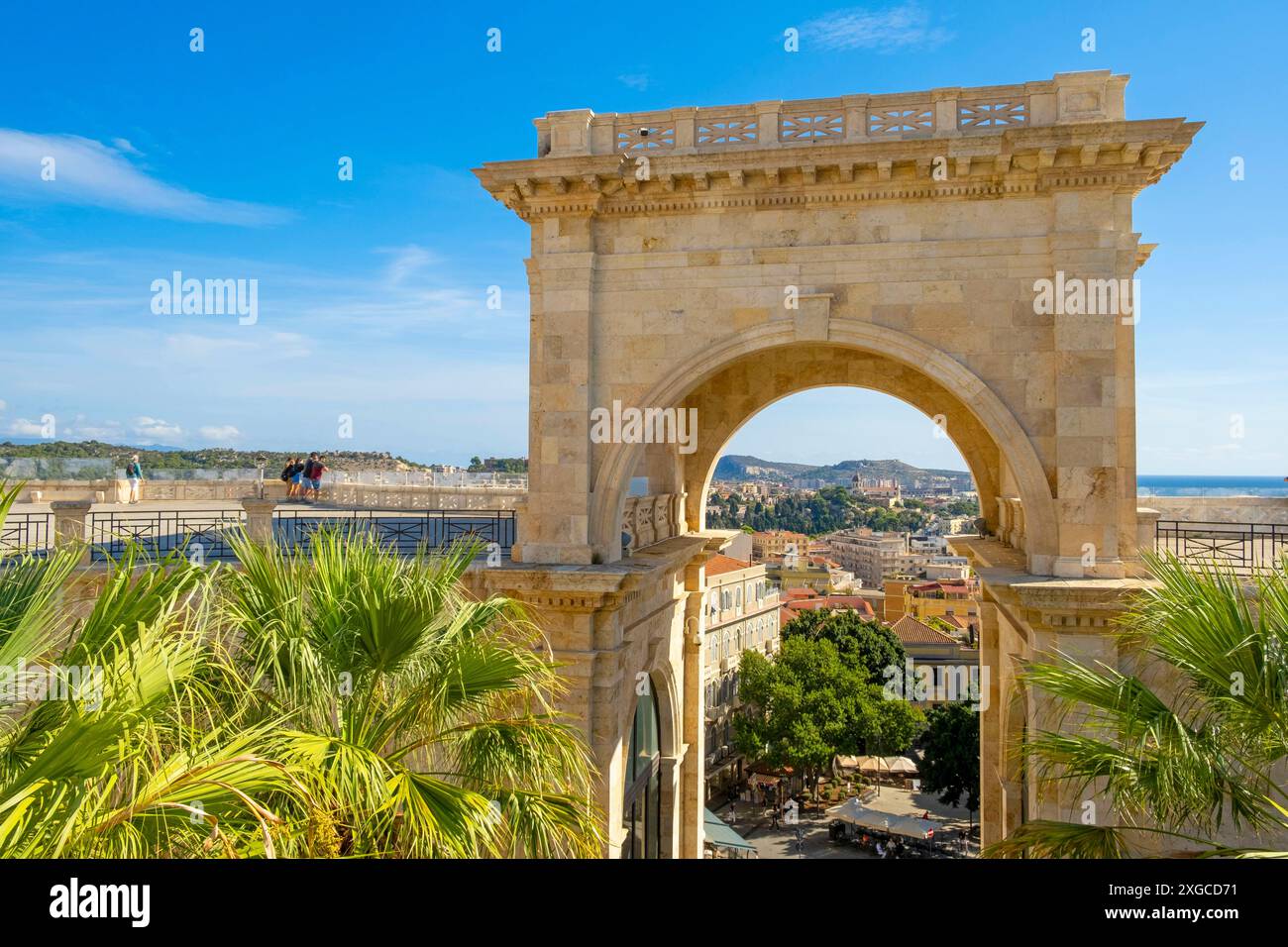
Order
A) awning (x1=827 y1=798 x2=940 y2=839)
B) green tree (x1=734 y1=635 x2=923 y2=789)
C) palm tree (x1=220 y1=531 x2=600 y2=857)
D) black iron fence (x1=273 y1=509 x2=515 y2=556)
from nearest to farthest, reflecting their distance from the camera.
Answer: palm tree (x1=220 y1=531 x2=600 y2=857) → black iron fence (x1=273 y1=509 x2=515 y2=556) → awning (x1=827 y1=798 x2=940 y2=839) → green tree (x1=734 y1=635 x2=923 y2=789)

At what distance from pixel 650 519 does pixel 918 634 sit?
2181 inches

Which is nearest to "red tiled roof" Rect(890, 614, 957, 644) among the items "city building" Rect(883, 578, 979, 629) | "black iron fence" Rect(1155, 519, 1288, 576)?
"city building" Rect(883, 578, 979, 629)

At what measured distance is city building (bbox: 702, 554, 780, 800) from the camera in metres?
54.5

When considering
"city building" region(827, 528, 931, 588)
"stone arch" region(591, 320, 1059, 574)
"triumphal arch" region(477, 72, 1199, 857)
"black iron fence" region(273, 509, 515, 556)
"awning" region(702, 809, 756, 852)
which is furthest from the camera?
"city building" region(827, 528, 931, 588)

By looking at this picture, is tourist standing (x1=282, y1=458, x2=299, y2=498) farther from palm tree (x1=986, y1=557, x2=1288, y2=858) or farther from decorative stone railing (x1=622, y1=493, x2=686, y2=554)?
palm tree (x1=986, y1=557, x2=1288, y2=858)

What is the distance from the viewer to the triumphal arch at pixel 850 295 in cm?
1097

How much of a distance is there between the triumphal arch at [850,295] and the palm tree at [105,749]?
7075 millimetres

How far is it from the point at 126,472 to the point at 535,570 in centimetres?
1761

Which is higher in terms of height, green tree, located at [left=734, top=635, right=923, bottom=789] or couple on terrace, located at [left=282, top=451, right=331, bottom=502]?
couple on terrace, located at [left=282, top=451, right=331, bottom=502]

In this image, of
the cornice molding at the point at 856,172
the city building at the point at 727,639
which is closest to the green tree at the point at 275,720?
the cornice molding at the point at 856,172

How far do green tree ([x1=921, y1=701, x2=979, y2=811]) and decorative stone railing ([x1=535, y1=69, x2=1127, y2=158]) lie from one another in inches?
1372
